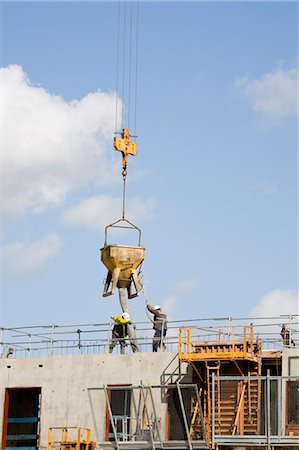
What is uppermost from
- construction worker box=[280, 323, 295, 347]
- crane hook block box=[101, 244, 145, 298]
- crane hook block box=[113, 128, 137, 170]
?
crane hook block box=[113, 128, 137, 170]

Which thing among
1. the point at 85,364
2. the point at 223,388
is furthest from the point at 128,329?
the point at 223,388

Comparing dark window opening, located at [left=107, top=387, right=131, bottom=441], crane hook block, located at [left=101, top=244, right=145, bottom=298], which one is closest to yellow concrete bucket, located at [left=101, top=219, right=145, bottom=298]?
crane hook block, located at [left=101, top=244, right=145, bottom=298]

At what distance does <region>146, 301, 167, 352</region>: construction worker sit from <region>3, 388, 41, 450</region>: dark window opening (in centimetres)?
555

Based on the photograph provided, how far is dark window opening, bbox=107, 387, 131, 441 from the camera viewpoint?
130 ft

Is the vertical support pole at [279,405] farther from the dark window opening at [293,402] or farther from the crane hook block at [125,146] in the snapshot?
the crane hook block at [125,146]

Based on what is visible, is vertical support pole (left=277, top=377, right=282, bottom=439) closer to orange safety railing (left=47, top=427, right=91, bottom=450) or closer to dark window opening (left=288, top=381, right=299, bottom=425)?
dark window opening (left=288, top=381, right=299, bottom=425)

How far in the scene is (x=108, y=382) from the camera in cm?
4053

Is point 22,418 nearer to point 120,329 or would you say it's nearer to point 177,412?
point 120,329

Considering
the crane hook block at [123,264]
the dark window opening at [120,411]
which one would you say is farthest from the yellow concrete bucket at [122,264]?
the dark window opening at [120,411]

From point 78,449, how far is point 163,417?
328cm

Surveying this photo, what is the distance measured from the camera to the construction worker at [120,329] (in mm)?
41469

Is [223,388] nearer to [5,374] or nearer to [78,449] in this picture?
[78,449]

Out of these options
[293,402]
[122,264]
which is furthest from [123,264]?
[293,402]

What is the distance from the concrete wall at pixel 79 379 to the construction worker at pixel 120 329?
78 cm
